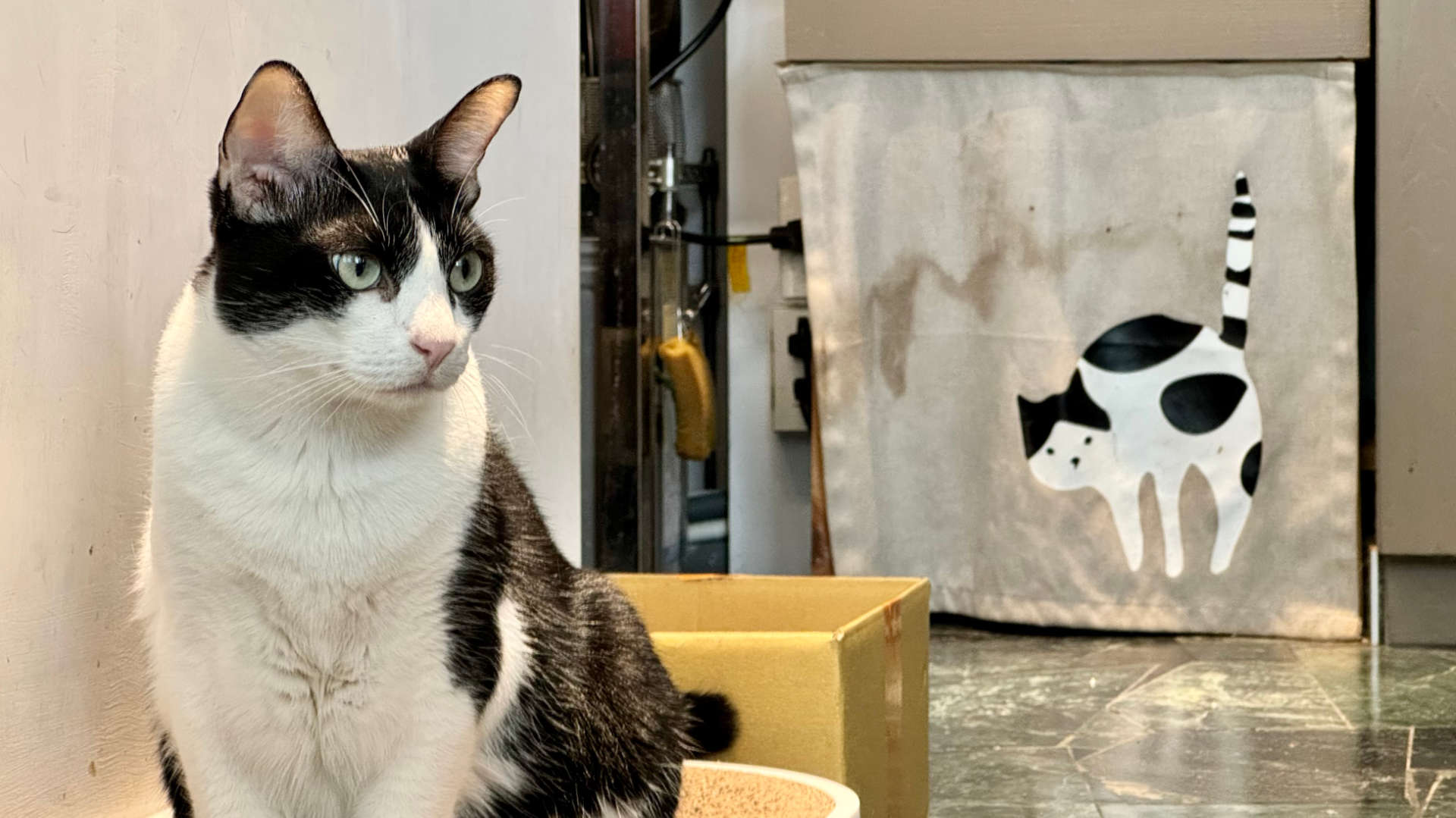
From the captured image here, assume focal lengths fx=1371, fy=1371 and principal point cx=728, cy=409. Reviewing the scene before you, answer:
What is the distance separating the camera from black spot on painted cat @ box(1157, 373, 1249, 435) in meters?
2.21

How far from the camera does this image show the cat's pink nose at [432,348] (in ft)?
2.17

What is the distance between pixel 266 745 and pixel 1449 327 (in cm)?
198

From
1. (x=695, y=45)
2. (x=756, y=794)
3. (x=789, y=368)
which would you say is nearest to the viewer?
(x=756, y=794)

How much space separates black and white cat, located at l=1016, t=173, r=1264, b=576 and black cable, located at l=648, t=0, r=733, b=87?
82 cm

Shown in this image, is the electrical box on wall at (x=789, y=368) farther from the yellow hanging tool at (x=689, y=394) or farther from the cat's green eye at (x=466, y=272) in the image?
the cat's green eye at (x=466, y=272)

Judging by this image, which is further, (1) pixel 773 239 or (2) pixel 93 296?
(1) pixel 773 239

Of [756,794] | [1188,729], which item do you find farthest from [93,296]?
[1188,729]

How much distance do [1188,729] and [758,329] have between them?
138 centimetres

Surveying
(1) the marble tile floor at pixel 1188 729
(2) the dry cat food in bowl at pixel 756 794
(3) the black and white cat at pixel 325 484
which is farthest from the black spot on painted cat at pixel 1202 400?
(3) the black and white cat at pixel 325 484

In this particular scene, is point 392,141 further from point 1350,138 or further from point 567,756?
point 1350,138

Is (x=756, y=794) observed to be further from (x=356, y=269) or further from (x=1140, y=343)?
(x=1140, y=343)

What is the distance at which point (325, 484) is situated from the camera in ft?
2.27

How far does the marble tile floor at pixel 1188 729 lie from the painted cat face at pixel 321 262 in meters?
0.89

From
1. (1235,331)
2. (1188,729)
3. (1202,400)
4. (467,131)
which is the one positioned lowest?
(1188,729)
